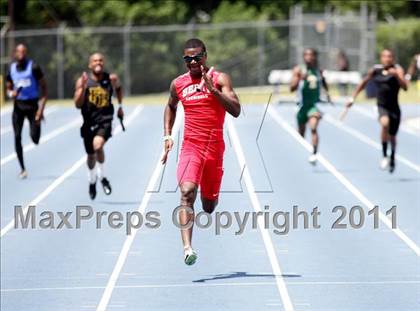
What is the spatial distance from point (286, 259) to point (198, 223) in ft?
9.42

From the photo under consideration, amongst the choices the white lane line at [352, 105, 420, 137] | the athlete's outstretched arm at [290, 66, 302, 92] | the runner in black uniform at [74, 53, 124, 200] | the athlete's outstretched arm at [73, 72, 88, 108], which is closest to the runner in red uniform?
the athlete's outstretched arm at [73, 72, 88, 108]

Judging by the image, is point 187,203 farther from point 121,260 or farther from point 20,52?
point 20,52

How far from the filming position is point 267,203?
1855 cm

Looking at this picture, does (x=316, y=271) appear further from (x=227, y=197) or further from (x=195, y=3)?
(x=195, y=3)

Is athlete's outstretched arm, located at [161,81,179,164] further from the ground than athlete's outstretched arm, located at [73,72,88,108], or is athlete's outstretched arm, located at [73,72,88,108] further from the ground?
athlete's outstretched arm, located at [161,81,179,164]

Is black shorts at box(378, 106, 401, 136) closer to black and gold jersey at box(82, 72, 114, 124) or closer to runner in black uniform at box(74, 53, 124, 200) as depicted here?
runner in black uniform at box(74, 53, 124, 200)

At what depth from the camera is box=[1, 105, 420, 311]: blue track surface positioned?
481 inches

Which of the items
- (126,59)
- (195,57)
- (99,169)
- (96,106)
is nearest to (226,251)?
(96,106)

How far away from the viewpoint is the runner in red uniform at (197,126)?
11039 mm

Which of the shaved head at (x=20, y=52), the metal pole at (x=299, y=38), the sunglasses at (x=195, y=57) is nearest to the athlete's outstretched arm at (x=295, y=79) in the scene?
the shaved head at (x=20, y=52)

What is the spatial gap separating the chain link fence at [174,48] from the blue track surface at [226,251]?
70.2 ft

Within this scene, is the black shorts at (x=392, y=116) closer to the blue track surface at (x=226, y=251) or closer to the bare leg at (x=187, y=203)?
the blue track surface at (x=226, y=251)

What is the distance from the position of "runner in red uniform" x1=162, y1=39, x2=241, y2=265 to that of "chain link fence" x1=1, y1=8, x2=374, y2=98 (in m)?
33.1

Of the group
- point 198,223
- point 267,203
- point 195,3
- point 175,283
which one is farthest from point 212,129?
point 195,3
